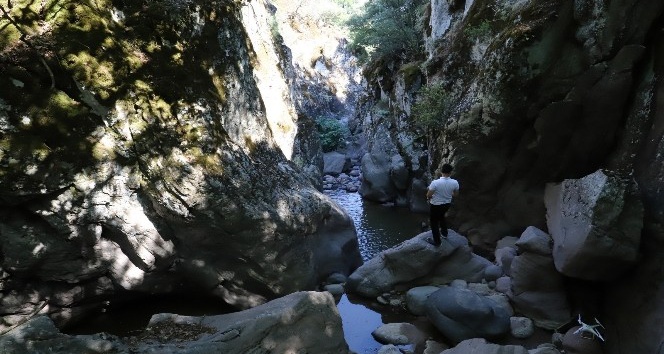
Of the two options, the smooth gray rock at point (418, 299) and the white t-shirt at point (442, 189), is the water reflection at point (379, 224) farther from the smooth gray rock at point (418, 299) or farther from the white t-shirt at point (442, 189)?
the white t-shirt at point (442, 189)

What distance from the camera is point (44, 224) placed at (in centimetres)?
709

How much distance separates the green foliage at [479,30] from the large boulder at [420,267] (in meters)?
6.87

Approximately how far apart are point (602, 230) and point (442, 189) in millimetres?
3105

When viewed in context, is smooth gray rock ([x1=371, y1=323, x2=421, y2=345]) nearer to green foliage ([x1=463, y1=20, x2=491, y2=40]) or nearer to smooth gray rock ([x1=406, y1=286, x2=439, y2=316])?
smooth gray rock ([x1=406, y1=286, x2=439, y2=316])

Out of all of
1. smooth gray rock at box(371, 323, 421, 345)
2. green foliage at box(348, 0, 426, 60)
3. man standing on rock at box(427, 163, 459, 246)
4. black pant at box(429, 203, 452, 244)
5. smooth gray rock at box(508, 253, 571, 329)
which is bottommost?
smooth gray rock at box(371, 323, 421, 345)

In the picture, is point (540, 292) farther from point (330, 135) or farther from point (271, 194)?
point (330, 135)

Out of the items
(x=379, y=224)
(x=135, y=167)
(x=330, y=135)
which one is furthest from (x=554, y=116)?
(x=330, y=135)

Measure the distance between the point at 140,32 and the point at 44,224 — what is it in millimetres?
3833

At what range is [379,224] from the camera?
680 inches

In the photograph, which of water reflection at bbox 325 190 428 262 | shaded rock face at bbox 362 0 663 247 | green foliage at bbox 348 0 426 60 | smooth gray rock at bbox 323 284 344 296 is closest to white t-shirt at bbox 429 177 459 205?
smooth gray rock at bbox 323 284 344 296

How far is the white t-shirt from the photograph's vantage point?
9.41 m

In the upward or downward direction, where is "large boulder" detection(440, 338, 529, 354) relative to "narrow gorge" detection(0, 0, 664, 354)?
downward

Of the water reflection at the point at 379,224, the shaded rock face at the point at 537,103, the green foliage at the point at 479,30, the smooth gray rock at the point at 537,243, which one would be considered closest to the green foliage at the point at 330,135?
the water reflection at the point at 379,224

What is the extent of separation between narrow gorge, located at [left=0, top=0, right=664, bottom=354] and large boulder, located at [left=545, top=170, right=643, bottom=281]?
0.04 metres
